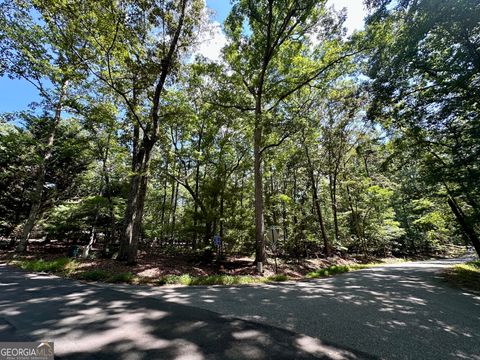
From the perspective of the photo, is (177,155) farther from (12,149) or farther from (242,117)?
(12,149)

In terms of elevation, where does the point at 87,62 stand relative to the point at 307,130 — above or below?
above

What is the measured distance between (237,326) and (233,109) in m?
12.3

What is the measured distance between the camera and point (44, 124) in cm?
1539

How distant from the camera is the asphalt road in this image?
2.94m

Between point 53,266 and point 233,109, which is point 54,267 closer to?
point 53,266

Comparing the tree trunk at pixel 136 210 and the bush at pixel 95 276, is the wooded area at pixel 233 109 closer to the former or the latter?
the tree trunk at pixel 136 210

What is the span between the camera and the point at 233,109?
45.3 feet

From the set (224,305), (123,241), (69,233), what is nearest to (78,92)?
(123,241)

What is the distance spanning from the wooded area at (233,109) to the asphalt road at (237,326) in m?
5.55

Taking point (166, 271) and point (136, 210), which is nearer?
point (166, 271)

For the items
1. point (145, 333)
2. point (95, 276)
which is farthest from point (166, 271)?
point (145, 333)

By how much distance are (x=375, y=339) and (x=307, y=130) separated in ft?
40.3

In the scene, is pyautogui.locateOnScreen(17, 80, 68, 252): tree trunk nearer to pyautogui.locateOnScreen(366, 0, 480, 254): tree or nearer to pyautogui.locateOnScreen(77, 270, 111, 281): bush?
pyautogui.locateOnScreen(77, 270, 111, 281): bush

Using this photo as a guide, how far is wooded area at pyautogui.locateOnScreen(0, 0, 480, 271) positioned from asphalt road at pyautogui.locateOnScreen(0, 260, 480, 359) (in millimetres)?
5550
